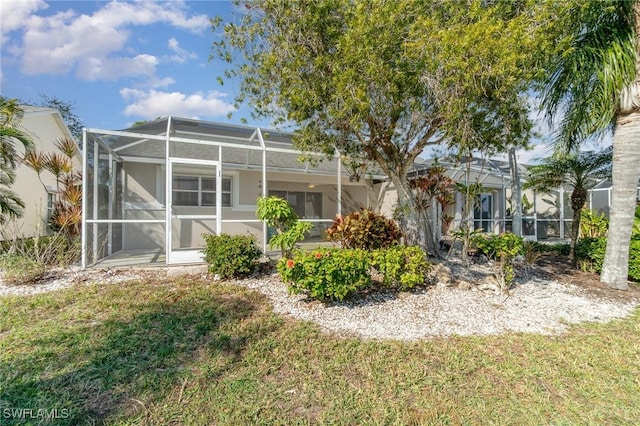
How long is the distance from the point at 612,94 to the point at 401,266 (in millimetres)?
5798

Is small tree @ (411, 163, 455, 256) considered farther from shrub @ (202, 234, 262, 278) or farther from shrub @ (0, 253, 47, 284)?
shrub @ (0, 253, 47, 284)

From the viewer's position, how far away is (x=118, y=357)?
3.71 meters

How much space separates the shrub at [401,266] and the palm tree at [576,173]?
5710 millimetres

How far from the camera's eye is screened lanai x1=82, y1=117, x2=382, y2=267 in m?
7.88

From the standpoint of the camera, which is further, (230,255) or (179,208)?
(179,208)

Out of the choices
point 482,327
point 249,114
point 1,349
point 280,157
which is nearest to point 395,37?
point 249,114

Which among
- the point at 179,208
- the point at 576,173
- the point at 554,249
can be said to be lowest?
the point at 554,249

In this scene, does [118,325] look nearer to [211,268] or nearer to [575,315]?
[211,268]

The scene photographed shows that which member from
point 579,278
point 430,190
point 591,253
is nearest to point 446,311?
point 579,278

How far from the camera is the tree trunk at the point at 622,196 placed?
22.0 ft

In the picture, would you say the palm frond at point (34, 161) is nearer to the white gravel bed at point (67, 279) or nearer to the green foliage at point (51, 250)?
the green foliage at point (51, 250)

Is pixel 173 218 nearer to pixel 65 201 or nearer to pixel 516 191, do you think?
pixel 65 201

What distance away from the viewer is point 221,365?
3.59 metres

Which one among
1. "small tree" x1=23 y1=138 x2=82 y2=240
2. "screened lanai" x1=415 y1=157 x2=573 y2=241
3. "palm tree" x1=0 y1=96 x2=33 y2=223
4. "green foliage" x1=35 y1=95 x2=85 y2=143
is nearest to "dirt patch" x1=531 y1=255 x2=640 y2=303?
"screened lanai" x1=415 y1=157 x2=573 y2=241
